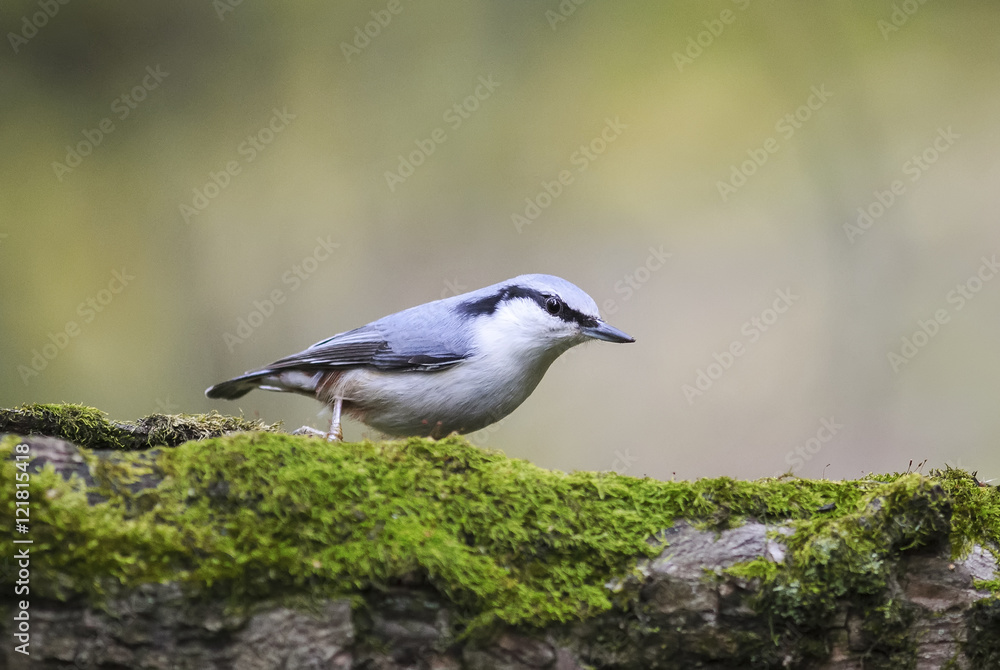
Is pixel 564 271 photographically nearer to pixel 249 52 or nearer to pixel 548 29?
pixel 548 29

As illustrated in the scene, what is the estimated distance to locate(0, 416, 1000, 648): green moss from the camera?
156cm

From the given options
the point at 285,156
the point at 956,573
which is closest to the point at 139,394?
the point at 285,156

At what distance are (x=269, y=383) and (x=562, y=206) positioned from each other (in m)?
4.06

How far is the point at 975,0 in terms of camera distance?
667 centimetres

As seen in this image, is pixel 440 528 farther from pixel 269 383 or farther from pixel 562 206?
pixel 562 206

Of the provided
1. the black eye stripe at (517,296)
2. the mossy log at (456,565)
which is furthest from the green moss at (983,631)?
the black eye stripe at (517,296)

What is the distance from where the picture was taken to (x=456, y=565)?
1659mm

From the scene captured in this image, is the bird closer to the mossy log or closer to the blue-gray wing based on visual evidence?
the blue-gray wing

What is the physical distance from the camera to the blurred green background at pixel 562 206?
608 centimetres

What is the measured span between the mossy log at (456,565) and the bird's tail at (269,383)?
5.04ft

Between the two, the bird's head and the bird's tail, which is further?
the bird's tail

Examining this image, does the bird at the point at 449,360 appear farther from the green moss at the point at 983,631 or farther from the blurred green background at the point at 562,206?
the blurred green background at the point at 562,206

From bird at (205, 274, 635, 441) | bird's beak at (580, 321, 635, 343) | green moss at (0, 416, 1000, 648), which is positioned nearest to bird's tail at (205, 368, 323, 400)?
bird at (205, 274, 635, 441)

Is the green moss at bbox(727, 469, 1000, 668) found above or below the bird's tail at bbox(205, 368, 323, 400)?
below
